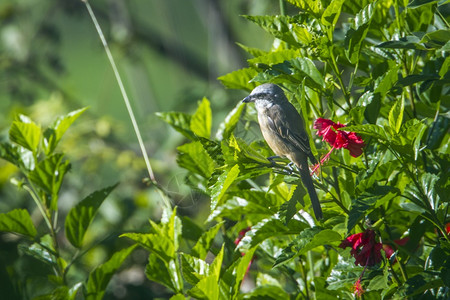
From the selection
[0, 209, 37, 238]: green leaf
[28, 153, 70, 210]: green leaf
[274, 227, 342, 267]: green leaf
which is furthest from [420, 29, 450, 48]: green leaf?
[0, 209, 37, 238]: green leaf

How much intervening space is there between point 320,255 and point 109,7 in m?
3.34

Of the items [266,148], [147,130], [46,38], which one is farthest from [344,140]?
[46,38]

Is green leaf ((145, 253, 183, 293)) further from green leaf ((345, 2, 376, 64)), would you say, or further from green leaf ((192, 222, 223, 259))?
green leaf ((345, 2, 376, 64))

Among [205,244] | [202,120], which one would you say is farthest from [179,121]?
[205,244]

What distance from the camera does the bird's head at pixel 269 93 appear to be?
972mm

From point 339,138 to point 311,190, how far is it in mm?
94

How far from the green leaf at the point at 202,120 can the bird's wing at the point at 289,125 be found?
0.61 feet

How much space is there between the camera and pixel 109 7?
4.17 m

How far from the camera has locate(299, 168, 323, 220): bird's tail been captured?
84 cm

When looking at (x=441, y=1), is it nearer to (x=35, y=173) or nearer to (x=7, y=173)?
(x=35, y=173)

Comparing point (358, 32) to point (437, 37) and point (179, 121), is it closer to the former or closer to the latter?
point (437, 37)

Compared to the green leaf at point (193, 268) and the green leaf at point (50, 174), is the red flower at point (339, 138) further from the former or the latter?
the green leaf at point (50, 174)

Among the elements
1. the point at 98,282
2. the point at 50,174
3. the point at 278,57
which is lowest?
the point at 98,282

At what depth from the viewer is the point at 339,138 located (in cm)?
87
